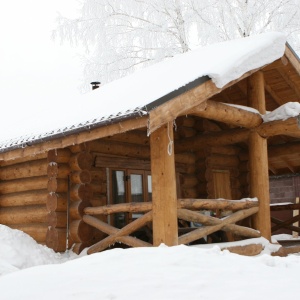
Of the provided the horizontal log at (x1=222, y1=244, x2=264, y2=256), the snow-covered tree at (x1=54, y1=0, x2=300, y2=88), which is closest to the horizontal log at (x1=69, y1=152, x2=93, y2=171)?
the horizontal log at (x1=222, y1=244, x2=264, y2=256)

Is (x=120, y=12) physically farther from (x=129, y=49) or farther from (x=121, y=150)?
(x=121, y=150)

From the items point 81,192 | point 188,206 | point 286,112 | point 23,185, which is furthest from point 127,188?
point 286,112

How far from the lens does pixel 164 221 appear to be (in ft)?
25.2

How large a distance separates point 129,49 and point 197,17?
2.93 metres

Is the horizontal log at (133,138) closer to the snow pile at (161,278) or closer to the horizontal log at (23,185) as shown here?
the horizontal log at (23,185)

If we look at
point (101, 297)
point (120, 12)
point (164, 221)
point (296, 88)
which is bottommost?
point (101, 297)

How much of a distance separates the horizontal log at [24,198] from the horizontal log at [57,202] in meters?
0.55

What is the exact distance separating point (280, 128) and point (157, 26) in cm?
1065

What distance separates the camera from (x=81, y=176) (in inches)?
376

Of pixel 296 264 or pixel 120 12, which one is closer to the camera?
pixel 296 264

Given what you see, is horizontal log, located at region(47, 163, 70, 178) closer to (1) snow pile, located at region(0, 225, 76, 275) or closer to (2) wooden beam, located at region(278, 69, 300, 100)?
(1) snow pile, located at region(0, 225, 76, 275)

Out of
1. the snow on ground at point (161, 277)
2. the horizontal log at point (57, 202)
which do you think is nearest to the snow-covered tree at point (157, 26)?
the horizontal log at point (57, 202)

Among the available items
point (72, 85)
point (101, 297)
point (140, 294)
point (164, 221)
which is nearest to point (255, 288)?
point (140, 294)

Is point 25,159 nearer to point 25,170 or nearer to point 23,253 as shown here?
point 25,170
